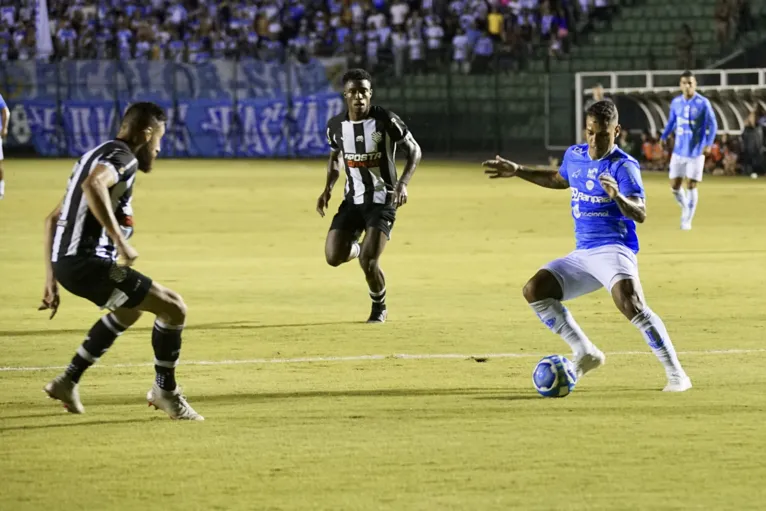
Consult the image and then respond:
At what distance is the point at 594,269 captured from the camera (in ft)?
29.1

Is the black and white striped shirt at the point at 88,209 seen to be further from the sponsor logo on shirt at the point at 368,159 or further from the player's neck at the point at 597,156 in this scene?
the sponsor logo on shirt at the point at 368,159

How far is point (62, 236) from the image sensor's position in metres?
7.88

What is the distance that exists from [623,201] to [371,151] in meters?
4.47

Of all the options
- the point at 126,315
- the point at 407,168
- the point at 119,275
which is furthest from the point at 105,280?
the point at 407,168

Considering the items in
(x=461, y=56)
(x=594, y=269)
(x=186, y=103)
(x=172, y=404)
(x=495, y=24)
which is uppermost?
(x=594, y=269)

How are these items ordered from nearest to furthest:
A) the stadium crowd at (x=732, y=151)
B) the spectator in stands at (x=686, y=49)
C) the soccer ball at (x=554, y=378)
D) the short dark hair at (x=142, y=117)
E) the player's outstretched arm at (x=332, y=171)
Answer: the short dark hair at (x=142, y=117) < the soccer ball at (x=554, y=378) < the player's outstretched arm at (x=332, y=171) < the stadium crowd at (x=732, y=151) < the spectator in stands at (x=686, y=49)

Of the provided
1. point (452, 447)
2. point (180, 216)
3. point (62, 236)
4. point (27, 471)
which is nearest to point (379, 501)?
point (452, 447)

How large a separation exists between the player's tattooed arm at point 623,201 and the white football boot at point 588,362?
932 mm

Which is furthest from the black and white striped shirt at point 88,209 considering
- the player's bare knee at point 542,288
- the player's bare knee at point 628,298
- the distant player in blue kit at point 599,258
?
the player's bare knee at point 628,298

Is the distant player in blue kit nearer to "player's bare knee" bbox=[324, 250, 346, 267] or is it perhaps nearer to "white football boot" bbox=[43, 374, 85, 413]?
"white football boot" bbox=[43, 374, 85, 413]

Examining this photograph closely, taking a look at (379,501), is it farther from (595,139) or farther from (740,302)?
(740,302)

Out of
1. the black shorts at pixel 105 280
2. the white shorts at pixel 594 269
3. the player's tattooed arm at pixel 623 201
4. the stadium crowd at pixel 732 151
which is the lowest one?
the stadium crowd at pixel 732 151

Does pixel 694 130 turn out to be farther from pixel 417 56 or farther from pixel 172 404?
pixel 417 56

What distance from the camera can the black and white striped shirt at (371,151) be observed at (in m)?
12.5
